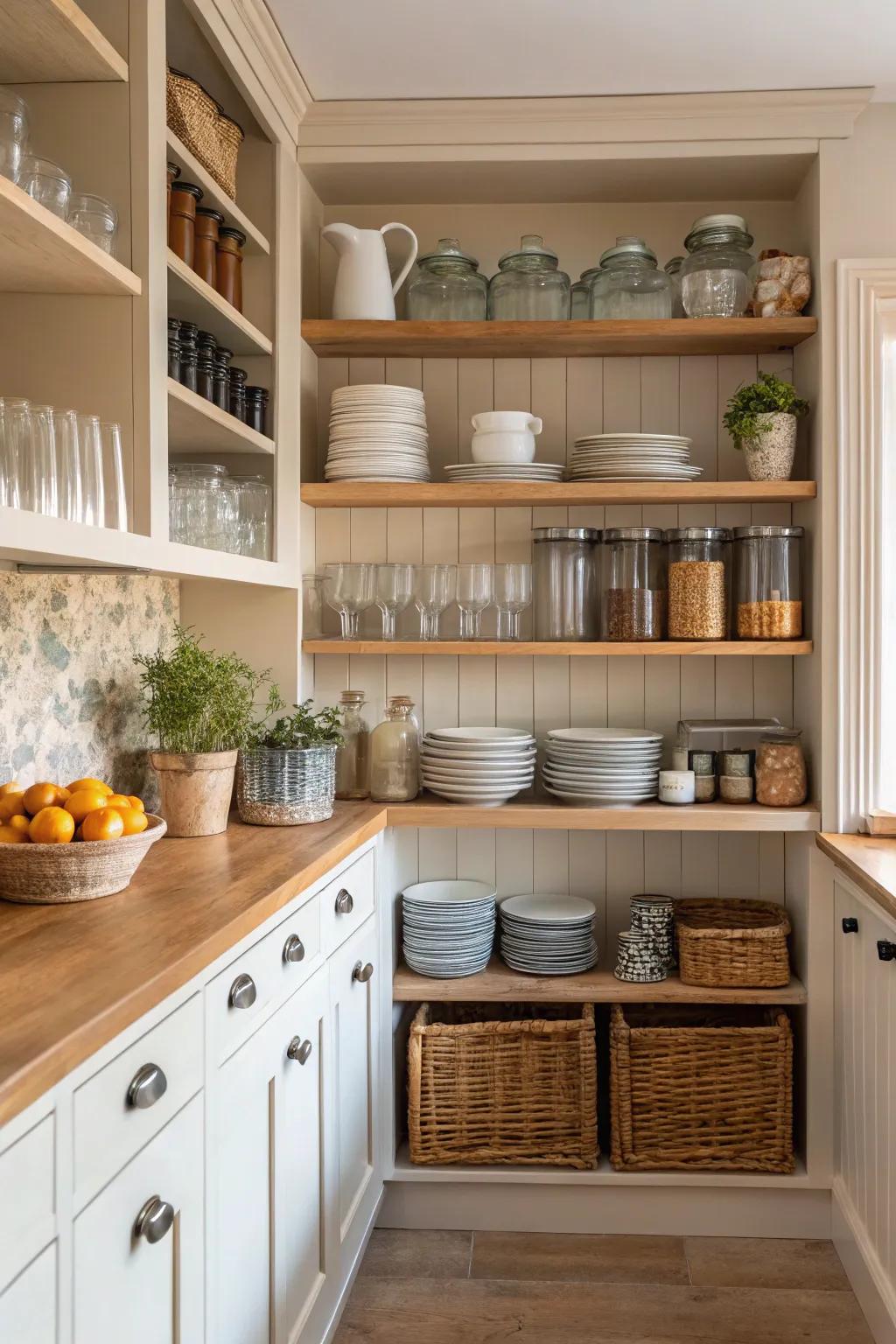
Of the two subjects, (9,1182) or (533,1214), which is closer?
(9,1182)

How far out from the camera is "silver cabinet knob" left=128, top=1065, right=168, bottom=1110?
129cm

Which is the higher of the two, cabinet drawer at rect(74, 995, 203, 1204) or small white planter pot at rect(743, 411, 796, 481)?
small white planter pot at rect(743, 411, 796, 481)

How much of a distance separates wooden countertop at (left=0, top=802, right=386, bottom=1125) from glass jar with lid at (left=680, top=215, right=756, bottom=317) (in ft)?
5.21

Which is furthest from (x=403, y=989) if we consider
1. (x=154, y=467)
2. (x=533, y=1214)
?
(x=154, y=467)

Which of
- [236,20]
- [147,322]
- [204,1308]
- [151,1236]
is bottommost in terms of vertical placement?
[204,1308]

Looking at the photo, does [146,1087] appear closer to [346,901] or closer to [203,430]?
[346,901]

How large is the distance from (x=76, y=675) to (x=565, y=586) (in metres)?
1.24

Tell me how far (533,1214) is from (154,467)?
2052 mm

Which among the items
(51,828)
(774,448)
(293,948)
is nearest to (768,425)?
(774,448)

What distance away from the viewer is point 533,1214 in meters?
2.83

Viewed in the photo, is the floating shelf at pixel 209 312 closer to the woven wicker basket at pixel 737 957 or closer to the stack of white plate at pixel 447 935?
the stack of white plate at pixel 447 935

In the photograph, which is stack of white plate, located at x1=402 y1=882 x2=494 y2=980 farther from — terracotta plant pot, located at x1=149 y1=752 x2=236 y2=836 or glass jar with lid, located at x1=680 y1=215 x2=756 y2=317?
glass jar with lid, located at x1=680 y1=215 x2=756 y2=317

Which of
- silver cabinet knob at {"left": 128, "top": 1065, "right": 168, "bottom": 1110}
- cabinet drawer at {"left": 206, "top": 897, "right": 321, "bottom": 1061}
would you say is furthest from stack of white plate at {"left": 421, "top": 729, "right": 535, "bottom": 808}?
silver cabinet knob at {"left": 128, "top": 1065, "right": 168, "bottom": 1110}

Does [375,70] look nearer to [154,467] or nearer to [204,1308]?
[154,467]
